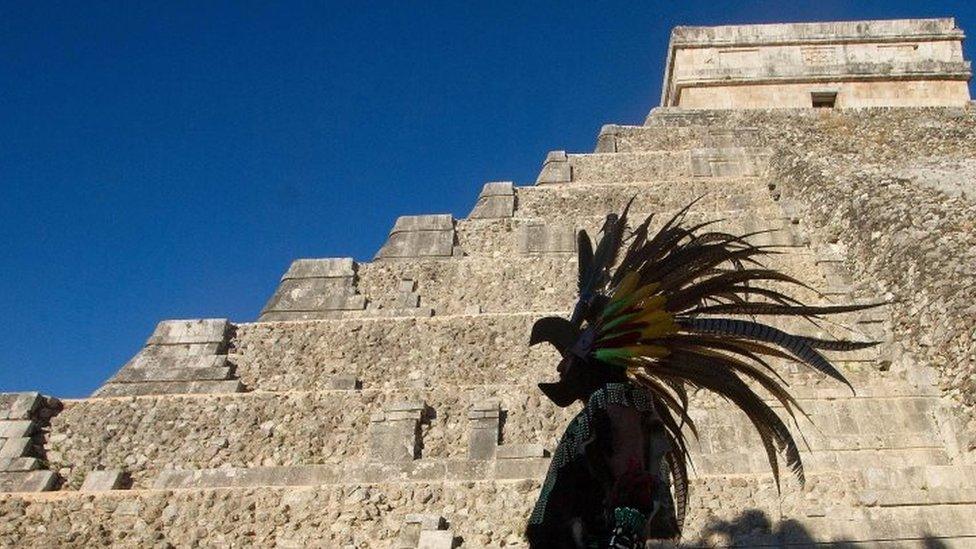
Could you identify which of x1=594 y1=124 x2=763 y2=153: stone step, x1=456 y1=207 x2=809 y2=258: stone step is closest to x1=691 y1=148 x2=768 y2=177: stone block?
x1=594 y1=124 x2=763 y2=153: stone step

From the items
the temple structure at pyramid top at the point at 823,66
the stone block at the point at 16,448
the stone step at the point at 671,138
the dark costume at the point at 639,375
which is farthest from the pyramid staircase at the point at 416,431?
the temple structure at pyramid top at the point at 823,66

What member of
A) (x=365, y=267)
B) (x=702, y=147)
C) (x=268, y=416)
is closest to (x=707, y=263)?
(x=268, y=416)

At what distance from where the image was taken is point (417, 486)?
290 inches

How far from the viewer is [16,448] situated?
8578 mm

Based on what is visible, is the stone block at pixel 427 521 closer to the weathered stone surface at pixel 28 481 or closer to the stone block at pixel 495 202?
the weathered stone surface at pixel 28 481

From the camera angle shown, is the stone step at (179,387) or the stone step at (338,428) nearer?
the stone step at (338,428)

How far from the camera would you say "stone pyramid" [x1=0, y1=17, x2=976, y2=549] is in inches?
266

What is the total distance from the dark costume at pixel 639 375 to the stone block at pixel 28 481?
624 centimetres

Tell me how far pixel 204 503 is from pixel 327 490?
3.64ft

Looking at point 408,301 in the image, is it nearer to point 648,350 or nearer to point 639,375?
point 639,375

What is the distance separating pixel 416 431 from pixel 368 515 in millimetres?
1178

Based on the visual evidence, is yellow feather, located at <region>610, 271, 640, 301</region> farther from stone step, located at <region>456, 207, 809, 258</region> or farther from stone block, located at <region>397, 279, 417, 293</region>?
stone step, located at <region>456, 207, 809, 258</region>

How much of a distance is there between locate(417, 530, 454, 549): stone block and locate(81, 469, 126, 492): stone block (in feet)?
Result: 10.7

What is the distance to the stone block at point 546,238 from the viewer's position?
1227 centimetres
